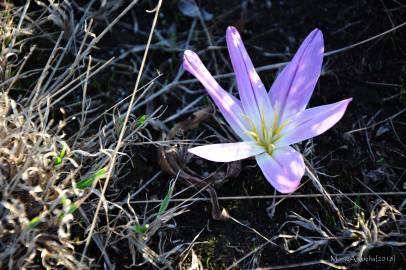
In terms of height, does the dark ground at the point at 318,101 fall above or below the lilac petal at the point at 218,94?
below

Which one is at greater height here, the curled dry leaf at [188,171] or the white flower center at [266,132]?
the white flower center at [266,132]

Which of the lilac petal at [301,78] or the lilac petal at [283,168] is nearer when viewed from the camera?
the lilac petal at [283,168]

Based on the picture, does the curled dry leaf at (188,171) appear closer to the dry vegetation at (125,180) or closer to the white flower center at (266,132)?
the dry vegetation at (125,180)

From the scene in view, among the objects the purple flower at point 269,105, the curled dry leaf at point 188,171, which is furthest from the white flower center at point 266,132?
the curled dry leaf at point 188,171

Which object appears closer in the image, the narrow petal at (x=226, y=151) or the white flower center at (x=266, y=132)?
the narrow petal at (x=226, y=151)

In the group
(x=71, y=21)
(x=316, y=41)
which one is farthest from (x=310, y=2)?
(x=71, y=21)

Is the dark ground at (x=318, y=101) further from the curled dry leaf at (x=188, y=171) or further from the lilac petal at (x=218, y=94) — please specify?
the lilac petal at (x=218, y=94)

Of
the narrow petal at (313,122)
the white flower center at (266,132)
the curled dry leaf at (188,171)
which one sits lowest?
the curled dry leaf at (188,171)
